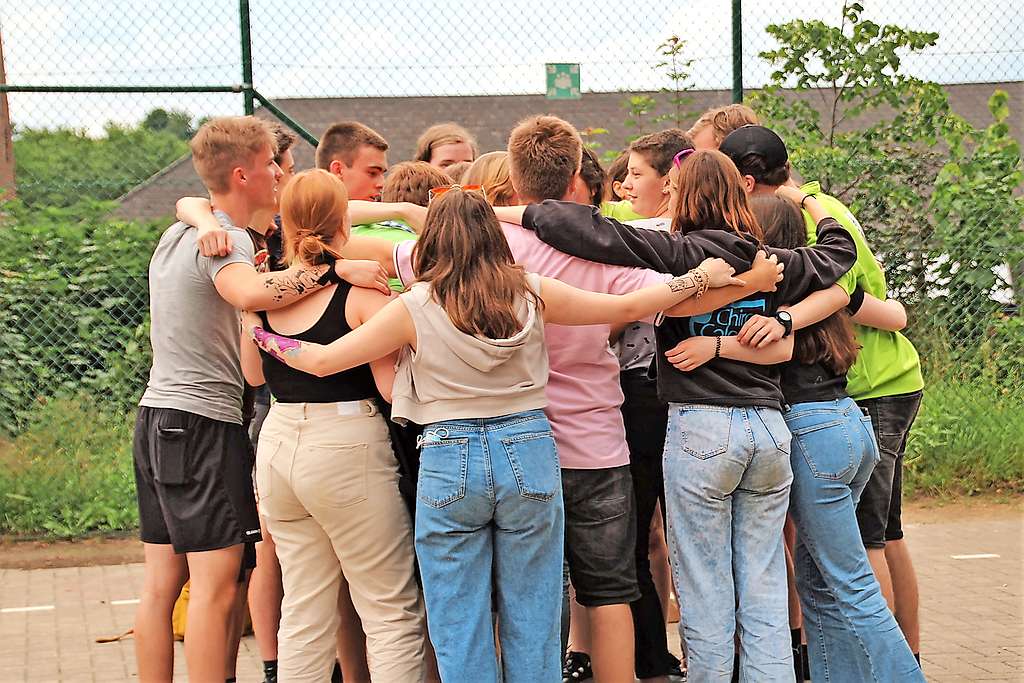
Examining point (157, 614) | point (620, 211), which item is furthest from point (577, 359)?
point (157, 614)

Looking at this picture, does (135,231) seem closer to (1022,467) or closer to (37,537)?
(37,537)

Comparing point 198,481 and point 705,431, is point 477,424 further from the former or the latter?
point 198,481

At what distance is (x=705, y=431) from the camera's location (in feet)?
11.5

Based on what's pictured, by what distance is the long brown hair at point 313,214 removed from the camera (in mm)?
3408

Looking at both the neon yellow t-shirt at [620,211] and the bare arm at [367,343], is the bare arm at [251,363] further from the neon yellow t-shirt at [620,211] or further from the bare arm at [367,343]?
the neon yellow t-shirt at [620,211]

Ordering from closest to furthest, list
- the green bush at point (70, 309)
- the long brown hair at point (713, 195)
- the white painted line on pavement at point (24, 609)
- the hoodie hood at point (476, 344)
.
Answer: the hoodie hood at point (476, 344) < the long brown hair at point (713, 195) < the white painted line on pavement at point (24, 609) < the green bush at point (70, 309)

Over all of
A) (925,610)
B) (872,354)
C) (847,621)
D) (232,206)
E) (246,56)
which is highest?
(246,56)

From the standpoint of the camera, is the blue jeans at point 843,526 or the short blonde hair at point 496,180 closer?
the blue jeans at point 843,526

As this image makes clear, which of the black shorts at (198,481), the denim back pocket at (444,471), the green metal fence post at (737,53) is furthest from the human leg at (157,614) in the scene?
Result: the green metal fence post at (737,53)

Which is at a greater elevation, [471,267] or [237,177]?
[237,177]

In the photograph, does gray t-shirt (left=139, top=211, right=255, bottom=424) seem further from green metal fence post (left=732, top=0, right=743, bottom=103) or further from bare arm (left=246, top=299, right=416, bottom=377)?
green metal fence post (left=732, top=0, right=743, bottom=103)

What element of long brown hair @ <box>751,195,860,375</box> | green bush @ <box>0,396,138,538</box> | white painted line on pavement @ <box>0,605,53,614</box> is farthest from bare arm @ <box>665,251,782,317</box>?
green bush @ <box>0,396,138,538</box>

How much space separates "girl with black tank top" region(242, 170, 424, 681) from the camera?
133 inches

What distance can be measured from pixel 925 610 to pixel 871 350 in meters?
1.91
